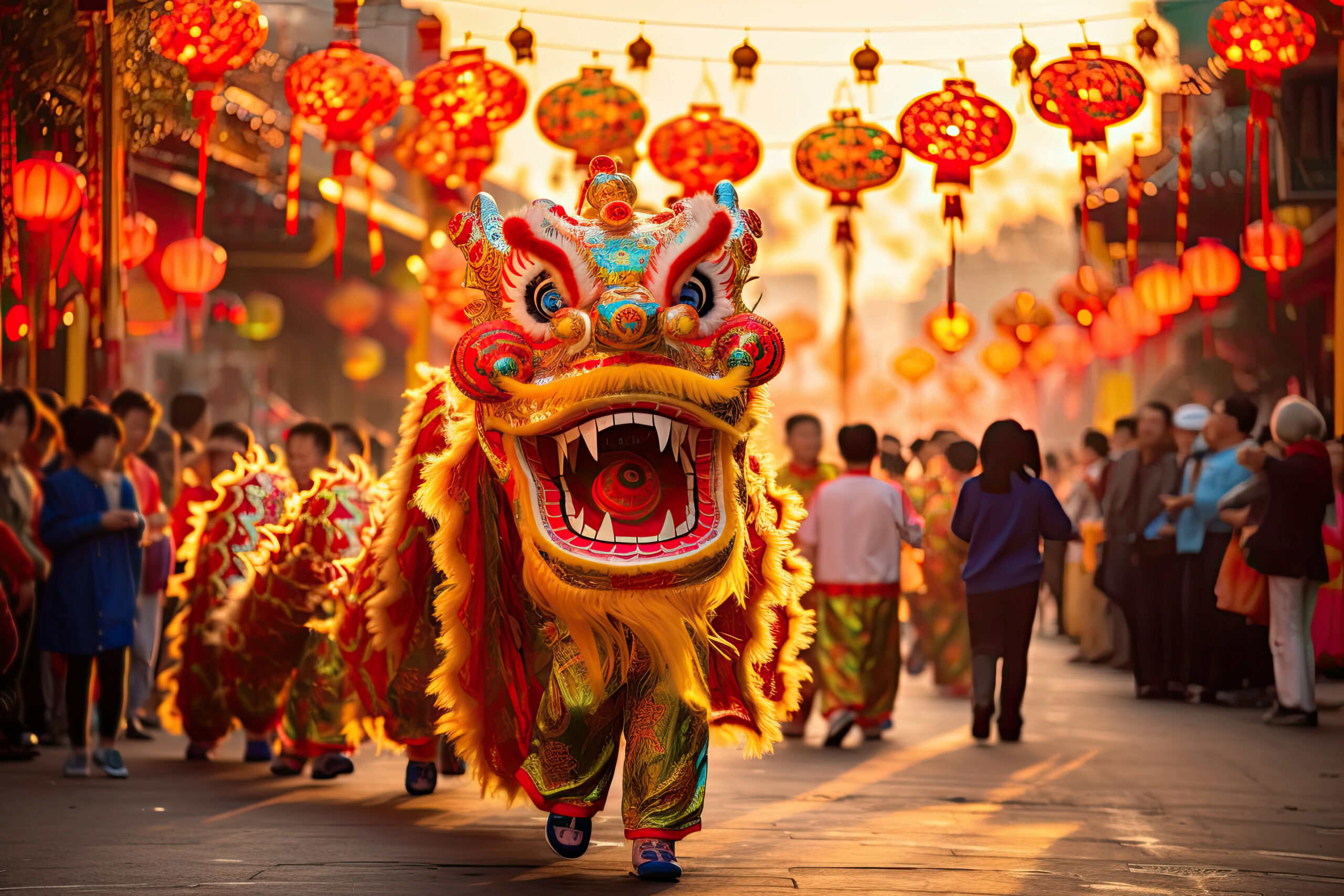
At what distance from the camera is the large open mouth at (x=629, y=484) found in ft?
16.7

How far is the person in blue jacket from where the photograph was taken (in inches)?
276

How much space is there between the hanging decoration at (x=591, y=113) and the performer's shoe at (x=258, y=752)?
11.7 ft

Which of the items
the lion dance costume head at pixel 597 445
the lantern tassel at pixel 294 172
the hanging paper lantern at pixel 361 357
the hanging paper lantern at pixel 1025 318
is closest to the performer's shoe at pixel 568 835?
the lion dance costume head at pixel 597 445

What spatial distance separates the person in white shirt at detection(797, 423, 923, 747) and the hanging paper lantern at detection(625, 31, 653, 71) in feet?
7.51

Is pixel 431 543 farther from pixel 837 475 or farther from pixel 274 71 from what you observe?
pixel 274 71

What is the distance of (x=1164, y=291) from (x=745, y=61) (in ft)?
20.8

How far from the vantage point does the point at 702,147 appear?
384 inches

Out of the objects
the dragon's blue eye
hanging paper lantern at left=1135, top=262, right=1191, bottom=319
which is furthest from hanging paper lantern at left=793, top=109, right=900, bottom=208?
hanging paper lantern at left=1135, top=262, right=1191, bottom=319

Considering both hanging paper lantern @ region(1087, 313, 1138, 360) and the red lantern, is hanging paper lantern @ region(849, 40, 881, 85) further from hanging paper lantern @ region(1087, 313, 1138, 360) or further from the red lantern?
hanging paper lantern @ region(1087, 313, 1138, 360)

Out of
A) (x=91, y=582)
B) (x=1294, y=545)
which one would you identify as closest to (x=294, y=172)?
(x=91, y=582)

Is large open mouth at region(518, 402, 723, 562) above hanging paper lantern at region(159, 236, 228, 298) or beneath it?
beneath

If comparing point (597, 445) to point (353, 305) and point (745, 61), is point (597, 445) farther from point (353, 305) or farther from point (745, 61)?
point (353, 305)

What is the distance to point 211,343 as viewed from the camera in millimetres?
20484

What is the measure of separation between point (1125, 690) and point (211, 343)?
483 inches
